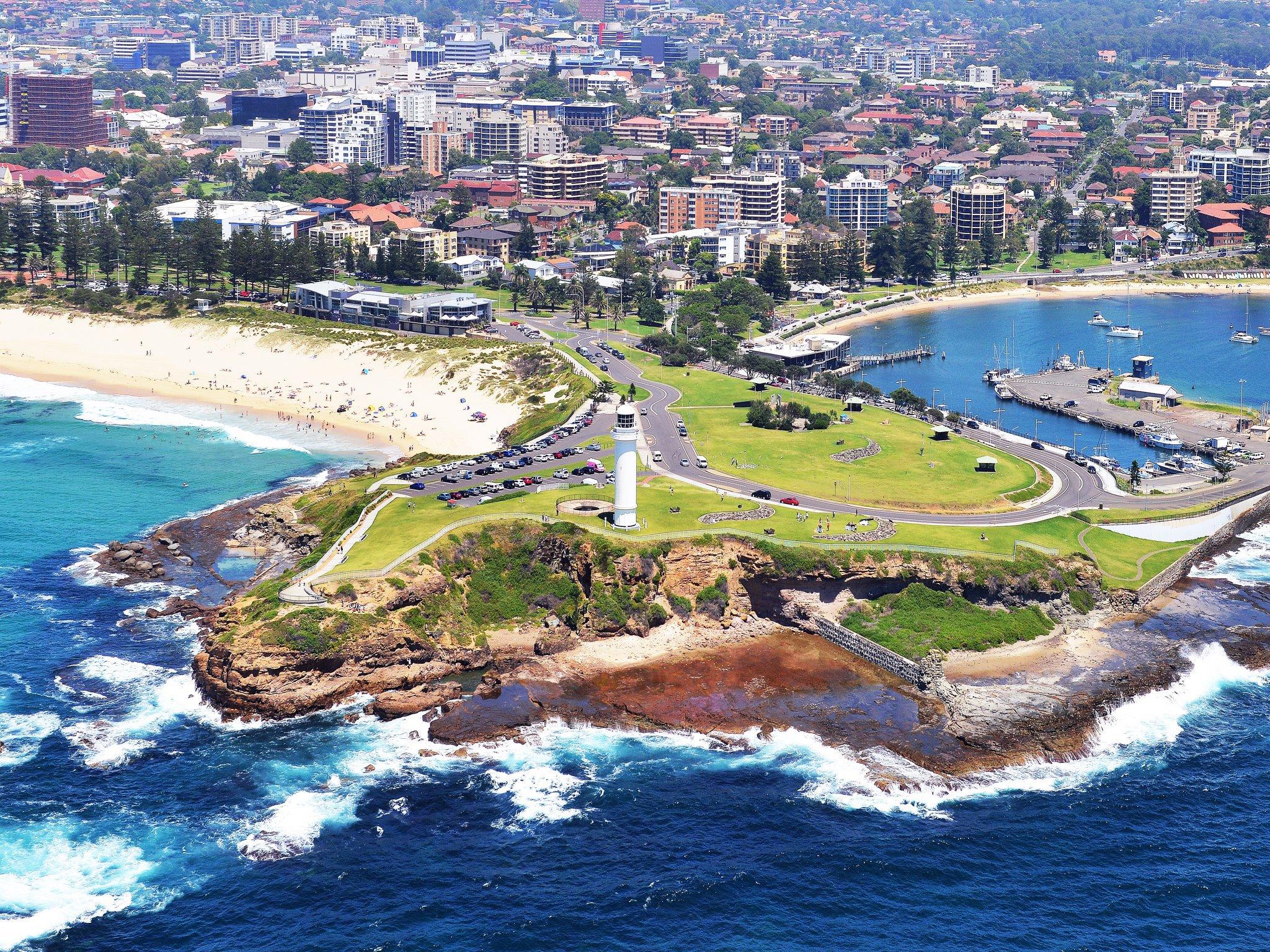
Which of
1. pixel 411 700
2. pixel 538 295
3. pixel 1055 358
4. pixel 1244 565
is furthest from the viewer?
pixel 538 295

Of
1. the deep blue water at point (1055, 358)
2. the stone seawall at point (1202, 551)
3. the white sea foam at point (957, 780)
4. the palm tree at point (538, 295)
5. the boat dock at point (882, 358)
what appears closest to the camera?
the white sea foam at point (957, 780)

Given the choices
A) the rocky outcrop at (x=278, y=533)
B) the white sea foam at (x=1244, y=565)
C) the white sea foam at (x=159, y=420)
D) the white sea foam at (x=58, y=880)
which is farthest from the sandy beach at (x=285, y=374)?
the white sea foam at (x=58, y=880)

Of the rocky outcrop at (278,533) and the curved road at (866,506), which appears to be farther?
the rocky outcrop at (278,533)

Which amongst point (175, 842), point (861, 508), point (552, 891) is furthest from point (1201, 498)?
point (175, 842)

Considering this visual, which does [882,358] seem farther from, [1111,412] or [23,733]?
[23,733]

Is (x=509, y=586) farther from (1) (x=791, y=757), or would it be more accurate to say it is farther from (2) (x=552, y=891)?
(2) (x=552, y=891)

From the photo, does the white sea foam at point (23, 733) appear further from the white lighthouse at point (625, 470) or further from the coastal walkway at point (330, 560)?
the white lighthouse at point (625, 470)

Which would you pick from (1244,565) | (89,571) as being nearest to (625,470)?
(89,571)
